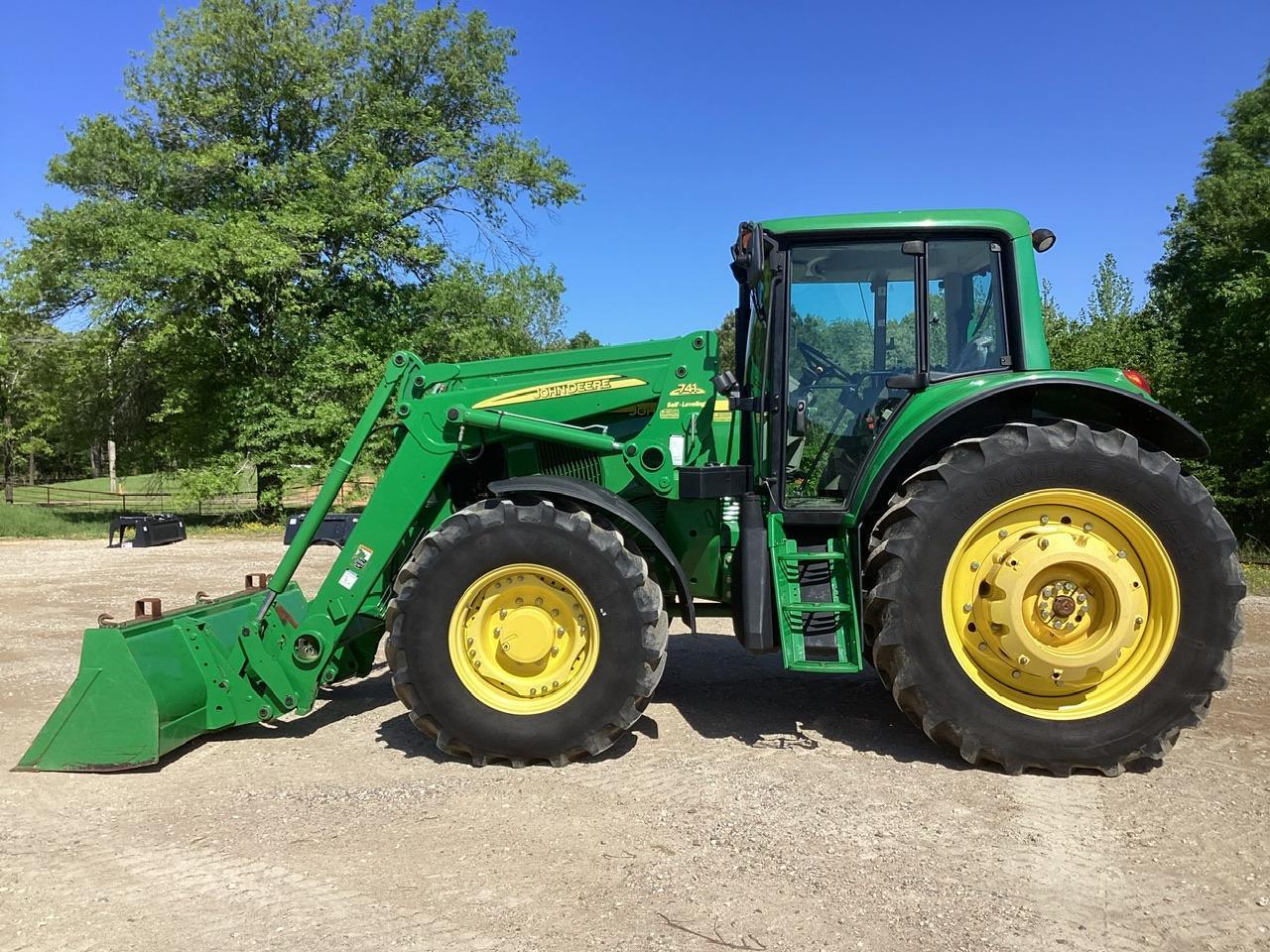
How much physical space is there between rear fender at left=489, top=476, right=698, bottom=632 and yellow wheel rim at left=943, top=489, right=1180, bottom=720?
1.34 m

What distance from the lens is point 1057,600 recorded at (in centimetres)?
398

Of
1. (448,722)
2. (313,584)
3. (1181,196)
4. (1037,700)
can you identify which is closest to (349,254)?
(313,584)

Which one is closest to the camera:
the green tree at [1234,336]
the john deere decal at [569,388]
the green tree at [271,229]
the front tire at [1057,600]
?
the front tire at [1057,600]

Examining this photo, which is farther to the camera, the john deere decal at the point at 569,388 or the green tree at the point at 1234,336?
the green tree at the point at 1234,336

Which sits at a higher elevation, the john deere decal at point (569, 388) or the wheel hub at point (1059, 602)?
the john deere decal at point (569, 388)

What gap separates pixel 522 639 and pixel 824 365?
7.05 ft

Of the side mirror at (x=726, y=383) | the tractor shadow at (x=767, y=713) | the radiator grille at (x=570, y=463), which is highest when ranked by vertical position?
the side mirror at (x=726, y=383)

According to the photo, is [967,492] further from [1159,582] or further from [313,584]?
[313,584]

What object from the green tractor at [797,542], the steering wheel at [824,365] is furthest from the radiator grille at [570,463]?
the steering wheel at [824,365]

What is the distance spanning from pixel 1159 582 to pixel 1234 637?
375mm

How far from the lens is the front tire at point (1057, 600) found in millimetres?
3895

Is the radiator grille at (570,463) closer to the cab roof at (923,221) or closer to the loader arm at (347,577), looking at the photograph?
the loader arm at (347,577)

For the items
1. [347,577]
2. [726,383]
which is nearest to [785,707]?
[726,383]

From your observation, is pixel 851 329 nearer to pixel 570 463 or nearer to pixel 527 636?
pixel 570 463
